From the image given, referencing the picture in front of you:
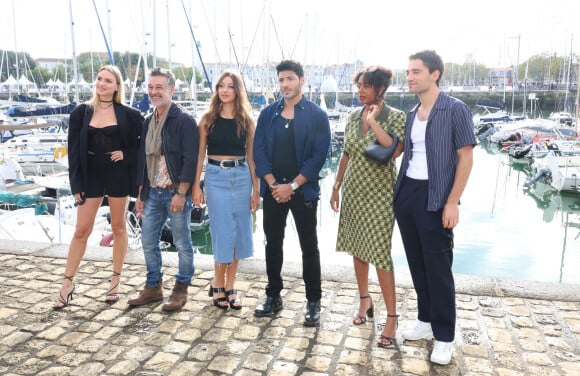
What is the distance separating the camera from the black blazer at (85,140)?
415 centimetres

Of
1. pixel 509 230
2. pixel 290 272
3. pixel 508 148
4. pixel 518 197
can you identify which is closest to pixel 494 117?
pixel 508 148

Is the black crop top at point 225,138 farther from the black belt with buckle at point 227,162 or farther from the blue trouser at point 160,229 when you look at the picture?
the blue trouser at point 160,229

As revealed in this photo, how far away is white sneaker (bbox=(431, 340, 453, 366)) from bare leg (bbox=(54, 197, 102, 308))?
2.91 metres

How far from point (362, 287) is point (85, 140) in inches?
98.6

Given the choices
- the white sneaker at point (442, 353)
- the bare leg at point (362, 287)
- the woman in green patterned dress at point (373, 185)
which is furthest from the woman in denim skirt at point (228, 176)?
the white sneaker at point (442, 353)

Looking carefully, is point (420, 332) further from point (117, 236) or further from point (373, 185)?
point (117, 236)

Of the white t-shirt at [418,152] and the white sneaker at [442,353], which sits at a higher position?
the white t-shirt at [418,152]

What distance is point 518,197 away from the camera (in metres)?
23.2

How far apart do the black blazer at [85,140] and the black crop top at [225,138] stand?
74cm

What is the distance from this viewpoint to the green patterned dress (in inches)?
142

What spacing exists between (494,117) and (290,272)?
1841 inches

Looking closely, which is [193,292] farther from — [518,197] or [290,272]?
[518,197]

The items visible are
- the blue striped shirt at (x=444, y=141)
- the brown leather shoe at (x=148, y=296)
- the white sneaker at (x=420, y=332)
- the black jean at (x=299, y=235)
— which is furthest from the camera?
the brown leather shoe at (x=148, y=296)

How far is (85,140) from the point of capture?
4.13 metres
